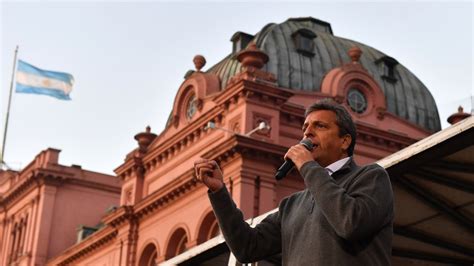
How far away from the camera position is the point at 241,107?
28.4 meters

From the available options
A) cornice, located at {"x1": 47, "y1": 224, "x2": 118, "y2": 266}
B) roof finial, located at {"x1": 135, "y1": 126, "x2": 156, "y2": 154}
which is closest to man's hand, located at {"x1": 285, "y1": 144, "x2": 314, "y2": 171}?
roof finial, located at {"x1": 135, "y1": 126, "x2": 156, "y2": 154}

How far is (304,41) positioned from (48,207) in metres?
16.9

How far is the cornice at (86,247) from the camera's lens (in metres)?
36.6

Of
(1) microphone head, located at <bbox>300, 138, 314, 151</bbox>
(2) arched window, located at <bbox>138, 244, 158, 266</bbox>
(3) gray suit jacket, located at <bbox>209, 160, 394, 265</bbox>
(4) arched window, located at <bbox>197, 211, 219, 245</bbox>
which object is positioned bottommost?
(3) gray suit jacket, located at <bbox>209, 160, 394, 265</bbox>

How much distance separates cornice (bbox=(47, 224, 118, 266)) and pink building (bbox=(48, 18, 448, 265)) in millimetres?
110

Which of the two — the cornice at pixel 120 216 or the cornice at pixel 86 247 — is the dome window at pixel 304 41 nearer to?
the cornice at pixel 120 216

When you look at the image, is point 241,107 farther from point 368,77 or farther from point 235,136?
point 368,77

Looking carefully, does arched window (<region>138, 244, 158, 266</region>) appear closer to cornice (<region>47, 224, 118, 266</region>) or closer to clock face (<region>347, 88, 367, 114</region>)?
cornice (<region>47, 224, 118, 266</region>)

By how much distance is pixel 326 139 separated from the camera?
4184mm

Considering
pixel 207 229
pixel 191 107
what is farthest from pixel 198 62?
pixel 207 229

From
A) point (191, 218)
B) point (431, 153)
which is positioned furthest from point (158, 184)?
point (431, 153)

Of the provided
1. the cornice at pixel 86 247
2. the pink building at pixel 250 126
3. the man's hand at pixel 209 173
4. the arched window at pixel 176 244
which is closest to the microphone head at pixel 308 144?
the man's hand at pixel 209 173

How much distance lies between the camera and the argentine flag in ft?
160

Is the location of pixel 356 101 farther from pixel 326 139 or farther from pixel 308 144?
pixel 308 144
